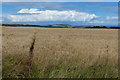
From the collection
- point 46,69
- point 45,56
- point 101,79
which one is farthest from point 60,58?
point 101,79

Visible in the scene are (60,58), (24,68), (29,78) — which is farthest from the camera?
(60,58)

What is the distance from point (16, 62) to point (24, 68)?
623 millimetres

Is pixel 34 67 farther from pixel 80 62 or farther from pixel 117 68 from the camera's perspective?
pixel 117 68

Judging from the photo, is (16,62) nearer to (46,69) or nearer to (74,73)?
(46,69)

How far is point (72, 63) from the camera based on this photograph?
6215mm

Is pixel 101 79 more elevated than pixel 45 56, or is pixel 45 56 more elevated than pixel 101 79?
pixel 45 56

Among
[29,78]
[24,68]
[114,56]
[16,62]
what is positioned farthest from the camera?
[114,56]

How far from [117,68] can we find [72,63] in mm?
1326

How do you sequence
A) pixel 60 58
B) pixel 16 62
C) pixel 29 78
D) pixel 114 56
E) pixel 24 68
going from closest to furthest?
pixel 29 78, pixel 24 68, pixel 16 62, pixel 60 58, pixel 114 56

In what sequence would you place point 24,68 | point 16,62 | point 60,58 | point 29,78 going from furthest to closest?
point 60,58
point 16,62
point 24,68
point 29,78

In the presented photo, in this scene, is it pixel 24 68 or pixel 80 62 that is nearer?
pixel 24 68

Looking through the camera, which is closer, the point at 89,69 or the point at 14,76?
the point at 14,76

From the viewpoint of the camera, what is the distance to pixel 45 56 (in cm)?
660

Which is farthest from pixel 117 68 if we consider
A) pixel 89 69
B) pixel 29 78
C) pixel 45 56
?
pixel 29 78
